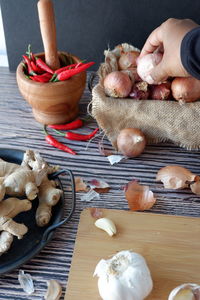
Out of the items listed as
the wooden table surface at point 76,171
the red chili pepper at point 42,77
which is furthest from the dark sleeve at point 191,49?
the red chili pepper at point 42,77

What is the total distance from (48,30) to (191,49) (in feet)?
1.30

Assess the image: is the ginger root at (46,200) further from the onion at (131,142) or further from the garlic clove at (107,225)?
the onion at (131,142)

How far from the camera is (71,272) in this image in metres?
0.62

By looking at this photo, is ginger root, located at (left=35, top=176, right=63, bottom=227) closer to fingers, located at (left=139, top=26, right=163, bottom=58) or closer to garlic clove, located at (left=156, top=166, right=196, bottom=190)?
garlic clove, located at (left=156, top=166, right=196, bottom=190)

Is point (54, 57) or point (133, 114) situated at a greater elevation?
point (54, 57)

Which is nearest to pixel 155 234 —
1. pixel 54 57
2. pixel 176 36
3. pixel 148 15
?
pixel 176 36

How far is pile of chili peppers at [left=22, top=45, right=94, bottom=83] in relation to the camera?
0.90 metres

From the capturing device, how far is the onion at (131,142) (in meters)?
0.86

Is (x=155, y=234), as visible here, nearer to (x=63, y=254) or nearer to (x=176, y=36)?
(x=63, y=254)

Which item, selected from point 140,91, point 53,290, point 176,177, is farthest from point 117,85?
point 53,290

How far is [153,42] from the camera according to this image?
2.80ft

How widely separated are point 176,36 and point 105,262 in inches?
20.4

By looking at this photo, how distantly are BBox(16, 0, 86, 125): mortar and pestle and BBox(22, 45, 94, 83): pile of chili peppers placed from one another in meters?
0.02

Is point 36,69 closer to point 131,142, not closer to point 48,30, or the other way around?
point 48,30
